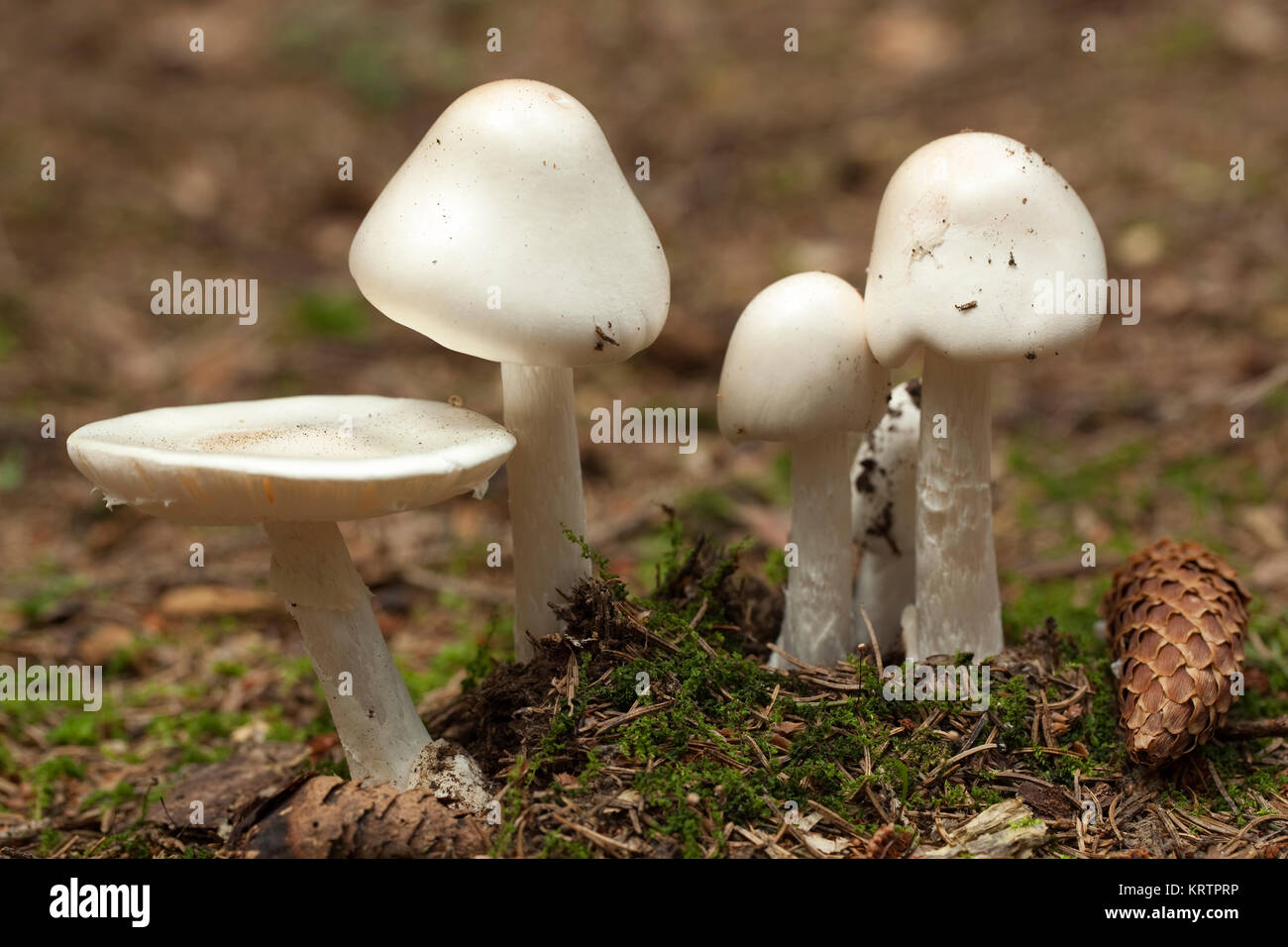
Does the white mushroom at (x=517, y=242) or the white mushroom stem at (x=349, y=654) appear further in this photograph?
the white mushroom stem at (x=349, y=654)

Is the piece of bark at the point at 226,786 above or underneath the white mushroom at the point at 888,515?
underneath

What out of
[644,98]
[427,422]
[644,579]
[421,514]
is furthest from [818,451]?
[644,98]

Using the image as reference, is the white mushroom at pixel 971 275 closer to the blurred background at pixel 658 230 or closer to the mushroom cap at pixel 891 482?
the mushroom cap at pixel 891 482

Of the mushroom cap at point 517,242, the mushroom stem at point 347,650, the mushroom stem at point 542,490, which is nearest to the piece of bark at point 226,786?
the mushroom stem at point 347,650

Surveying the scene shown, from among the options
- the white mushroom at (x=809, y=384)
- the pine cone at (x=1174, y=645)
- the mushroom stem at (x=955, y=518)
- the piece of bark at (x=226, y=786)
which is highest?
the white mushroom at (x=809, y=384)

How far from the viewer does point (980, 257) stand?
289 cm

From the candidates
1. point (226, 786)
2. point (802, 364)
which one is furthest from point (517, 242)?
point (226, 786)

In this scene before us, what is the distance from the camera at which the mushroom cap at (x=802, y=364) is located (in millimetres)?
3211

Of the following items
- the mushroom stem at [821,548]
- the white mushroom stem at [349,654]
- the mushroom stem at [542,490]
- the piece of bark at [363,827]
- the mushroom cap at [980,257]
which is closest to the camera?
the piece of bark at [363,827]

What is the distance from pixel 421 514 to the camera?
258 inches

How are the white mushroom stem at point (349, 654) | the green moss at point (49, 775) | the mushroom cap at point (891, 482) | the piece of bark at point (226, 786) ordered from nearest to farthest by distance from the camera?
the white mushroom stem at point (349, 654), the piece of bark at point (226, 786), the green moss at point (49, 775), the mushroom cap at point (891, 482)

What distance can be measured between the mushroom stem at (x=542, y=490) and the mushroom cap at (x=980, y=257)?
1.00m

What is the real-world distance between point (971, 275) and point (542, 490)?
1.42 meters
